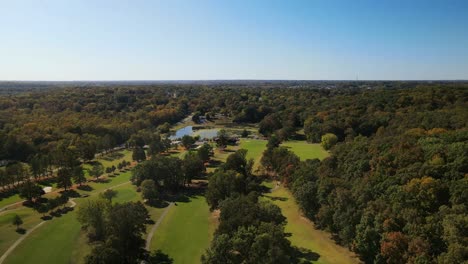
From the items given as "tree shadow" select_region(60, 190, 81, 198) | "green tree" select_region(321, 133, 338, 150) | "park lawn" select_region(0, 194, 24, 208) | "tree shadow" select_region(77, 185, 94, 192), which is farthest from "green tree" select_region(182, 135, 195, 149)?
"park lawn" select_region(0, 194, 24, 208)

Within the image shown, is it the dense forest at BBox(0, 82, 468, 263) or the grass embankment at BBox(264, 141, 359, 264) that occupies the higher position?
the dense forest at BBox(0, 82, 468, 263)

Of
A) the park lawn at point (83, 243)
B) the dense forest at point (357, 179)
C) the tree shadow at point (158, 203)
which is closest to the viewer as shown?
the dense forest at point (357, 179)

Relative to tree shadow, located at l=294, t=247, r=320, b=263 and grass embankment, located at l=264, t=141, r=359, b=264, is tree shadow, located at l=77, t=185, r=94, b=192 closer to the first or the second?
grass embankment, located at l=264, t=141, r=359, b=264

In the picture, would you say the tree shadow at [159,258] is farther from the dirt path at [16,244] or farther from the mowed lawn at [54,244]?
the dirt path at [16,244]

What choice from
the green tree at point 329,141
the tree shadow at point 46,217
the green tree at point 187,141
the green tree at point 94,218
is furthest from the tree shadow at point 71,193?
the green tree at point 329,141

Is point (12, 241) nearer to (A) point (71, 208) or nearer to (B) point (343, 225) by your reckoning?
(A) point (71, 208)

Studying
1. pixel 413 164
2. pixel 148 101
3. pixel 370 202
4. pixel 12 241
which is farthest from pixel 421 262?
pixel 148 101
